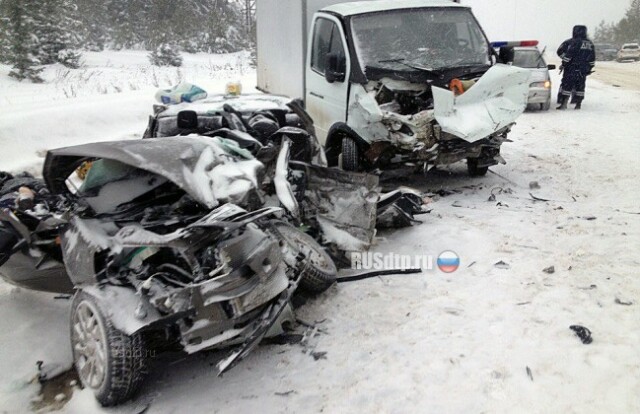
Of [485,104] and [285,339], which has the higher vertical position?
[485,104]

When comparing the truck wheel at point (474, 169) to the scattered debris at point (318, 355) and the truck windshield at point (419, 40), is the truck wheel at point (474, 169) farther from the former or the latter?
the scattered debris at point (318, 355)

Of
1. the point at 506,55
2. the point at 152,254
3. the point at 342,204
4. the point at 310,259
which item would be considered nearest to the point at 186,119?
the point at 342,204

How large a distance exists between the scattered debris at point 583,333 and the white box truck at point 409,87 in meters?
3.05

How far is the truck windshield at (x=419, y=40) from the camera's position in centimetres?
692

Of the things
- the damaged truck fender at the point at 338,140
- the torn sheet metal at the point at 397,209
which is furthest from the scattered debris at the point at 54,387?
the damaged truck fender at the point at 338,140

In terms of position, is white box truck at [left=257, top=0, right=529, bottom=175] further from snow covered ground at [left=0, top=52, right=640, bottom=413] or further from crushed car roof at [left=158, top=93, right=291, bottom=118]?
crushed car roof at [left=158, top=93, right=291, bottom=118]

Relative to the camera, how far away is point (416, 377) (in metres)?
3.25

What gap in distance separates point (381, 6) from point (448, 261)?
4.14 meters

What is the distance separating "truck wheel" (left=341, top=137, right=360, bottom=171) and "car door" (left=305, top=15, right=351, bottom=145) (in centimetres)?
38

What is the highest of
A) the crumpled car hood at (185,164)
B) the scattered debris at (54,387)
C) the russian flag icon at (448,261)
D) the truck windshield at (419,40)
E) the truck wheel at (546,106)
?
the truck windshield at (419,40)

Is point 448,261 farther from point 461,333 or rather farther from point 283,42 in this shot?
point 283,42

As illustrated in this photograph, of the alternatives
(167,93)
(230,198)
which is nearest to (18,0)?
(167,93)

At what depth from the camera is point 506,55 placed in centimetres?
745

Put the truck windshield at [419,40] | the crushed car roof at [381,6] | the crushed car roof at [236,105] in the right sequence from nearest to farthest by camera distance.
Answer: the crushed car roof at [236,105] < the truck windshield at [419,40] < the crushed car roof at [381,6]
